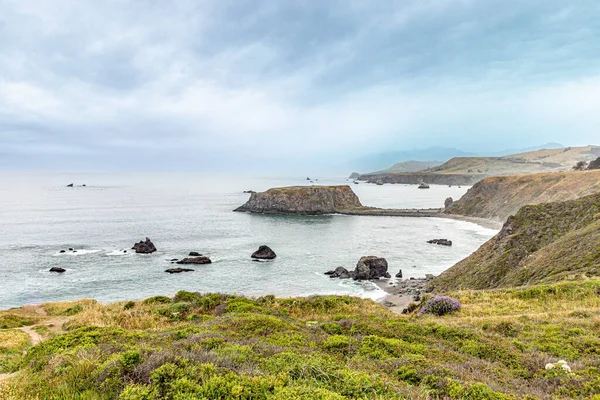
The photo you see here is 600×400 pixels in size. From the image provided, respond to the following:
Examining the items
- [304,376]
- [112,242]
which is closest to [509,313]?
[304,376]

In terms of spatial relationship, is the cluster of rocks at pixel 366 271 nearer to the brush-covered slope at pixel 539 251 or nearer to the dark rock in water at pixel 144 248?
the brush-covered slope at pixel 539 251

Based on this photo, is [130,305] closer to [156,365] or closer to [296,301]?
[296,301]

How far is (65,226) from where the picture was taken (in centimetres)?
9231

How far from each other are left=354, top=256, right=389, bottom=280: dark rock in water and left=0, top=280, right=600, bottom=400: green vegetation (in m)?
34.8

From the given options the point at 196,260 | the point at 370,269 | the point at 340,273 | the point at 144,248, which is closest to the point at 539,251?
the point at 370,269

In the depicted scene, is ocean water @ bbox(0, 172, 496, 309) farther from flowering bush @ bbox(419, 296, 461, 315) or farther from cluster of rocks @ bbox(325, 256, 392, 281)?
flowering bush @ bbox(419, 296, 461, 315)

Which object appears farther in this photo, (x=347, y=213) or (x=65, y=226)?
(x=347, y=213)

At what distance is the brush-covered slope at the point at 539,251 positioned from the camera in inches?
1040

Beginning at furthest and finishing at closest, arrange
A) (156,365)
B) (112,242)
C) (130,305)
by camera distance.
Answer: (112,242) < (130,305) < (156,365)

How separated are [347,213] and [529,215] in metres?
94.7

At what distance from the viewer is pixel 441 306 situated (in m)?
20.2

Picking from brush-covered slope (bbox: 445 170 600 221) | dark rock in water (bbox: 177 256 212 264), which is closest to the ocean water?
dark rock in water (bbox: 177 256 212 264)

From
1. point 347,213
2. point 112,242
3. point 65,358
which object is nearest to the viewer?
point 65,358

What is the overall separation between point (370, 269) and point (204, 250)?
36177 mm
